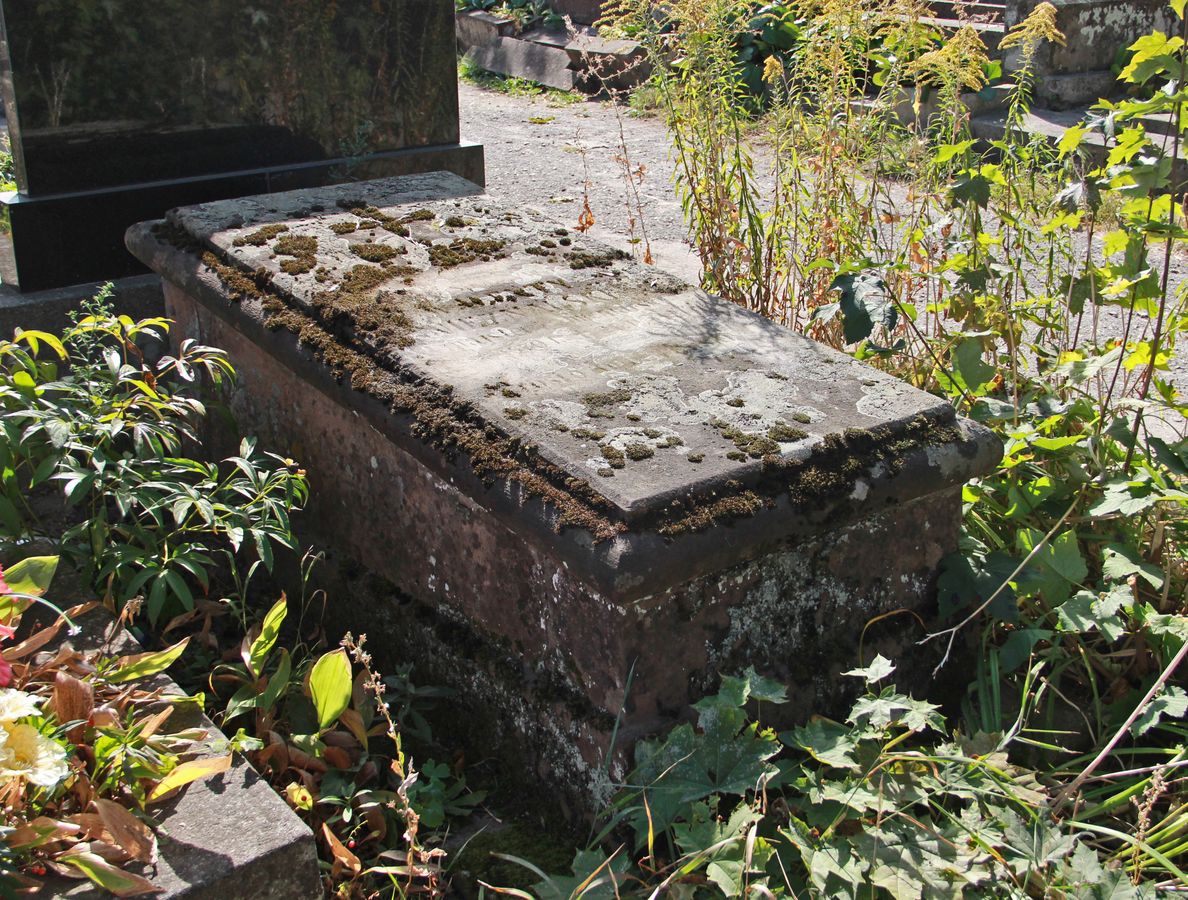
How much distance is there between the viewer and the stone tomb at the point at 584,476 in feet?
6.89

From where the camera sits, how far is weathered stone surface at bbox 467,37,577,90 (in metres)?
10.5

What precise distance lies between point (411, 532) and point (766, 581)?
2.54 feet

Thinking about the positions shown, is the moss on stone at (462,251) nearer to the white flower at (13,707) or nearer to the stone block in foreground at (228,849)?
the stone block in foreground at (228,849)

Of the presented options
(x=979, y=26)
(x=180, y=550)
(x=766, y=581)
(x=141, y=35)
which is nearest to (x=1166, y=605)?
(x=766, y=581)

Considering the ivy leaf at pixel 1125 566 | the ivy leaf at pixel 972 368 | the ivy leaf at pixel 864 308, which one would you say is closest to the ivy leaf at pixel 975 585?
the ivy leaf at pixel 1125 566

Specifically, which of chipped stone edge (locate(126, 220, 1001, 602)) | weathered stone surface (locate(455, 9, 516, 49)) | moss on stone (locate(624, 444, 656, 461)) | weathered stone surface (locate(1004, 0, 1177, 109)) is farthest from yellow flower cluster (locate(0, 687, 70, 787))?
weathered stone surface (locate(455, 9, 516, 49))

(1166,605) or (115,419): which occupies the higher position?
(115,419)

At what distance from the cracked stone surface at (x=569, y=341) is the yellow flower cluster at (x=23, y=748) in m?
0.90

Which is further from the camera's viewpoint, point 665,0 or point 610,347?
point 665,0

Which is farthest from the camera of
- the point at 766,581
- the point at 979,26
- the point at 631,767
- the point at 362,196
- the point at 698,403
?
the point at 979,26

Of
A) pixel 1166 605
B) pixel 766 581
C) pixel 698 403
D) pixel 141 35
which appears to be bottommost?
pixel 1166 605

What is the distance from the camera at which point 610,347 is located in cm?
263

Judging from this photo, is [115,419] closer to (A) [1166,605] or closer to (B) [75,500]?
(B) [75,500]

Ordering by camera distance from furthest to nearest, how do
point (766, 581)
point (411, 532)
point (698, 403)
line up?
point (411, 532)
point (698, 403)
point (766, 581)
